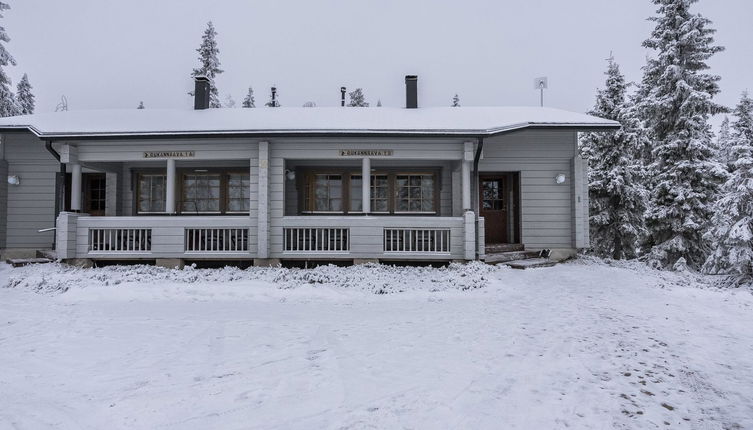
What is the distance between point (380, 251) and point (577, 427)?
24.0 ft

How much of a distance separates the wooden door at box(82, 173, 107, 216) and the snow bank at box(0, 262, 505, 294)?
2.86 meters

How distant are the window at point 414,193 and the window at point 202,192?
560cm

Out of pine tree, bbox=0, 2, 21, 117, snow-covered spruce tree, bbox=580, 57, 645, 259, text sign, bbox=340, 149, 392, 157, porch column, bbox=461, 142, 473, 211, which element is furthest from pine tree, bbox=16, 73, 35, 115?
snow-covered spruce tree, bbox=580, 57, 645, 259

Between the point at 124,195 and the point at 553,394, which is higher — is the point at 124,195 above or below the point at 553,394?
above

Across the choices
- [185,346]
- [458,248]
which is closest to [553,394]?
[185,346]

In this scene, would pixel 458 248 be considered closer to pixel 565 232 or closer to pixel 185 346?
pixel 565 232

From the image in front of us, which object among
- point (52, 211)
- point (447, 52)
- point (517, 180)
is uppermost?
point (447, 52)

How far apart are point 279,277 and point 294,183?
414 cm

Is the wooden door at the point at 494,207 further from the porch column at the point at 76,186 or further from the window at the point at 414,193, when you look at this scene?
the porch column at the point at 76,186

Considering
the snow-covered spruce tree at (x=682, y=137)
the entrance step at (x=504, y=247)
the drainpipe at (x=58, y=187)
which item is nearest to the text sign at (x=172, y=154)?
the drainpipe at (x=58, y=187)

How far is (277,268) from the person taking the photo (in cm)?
933

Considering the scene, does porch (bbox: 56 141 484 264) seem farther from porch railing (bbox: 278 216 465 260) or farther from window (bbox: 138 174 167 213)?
window (bbox: 138 174 167 213)

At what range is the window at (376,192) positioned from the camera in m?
11.9

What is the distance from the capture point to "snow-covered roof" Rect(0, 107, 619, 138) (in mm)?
9586
